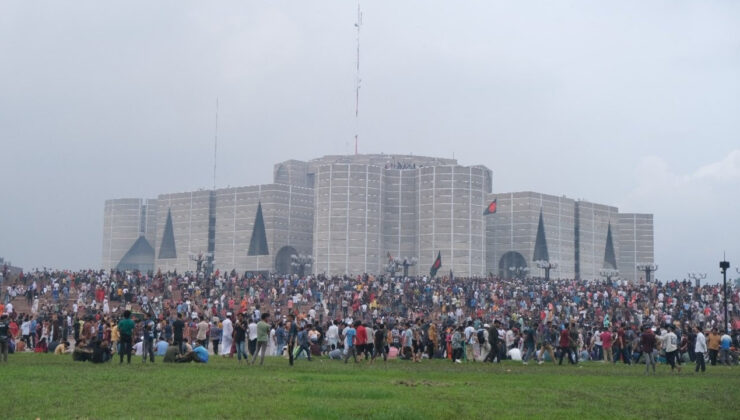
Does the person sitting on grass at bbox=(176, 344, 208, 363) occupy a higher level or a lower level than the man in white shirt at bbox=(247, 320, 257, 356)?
lower

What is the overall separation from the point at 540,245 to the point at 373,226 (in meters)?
17.3

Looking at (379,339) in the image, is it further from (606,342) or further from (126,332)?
(606,342)

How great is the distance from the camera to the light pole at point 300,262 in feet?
271

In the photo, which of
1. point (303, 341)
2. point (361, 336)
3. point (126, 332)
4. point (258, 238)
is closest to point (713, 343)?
point (361, 336)

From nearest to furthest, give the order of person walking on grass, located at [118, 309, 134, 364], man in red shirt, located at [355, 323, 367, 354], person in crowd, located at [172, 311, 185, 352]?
person walking on grass, located at [118, 309, 134, 364] < person in crowd, located at [172, 311, 185, 352] < man in red shirt, located at [355, 323, 367, 354]

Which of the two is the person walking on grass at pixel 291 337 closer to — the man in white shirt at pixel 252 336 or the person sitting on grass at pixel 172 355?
the man in white shirt at pixel 252 336

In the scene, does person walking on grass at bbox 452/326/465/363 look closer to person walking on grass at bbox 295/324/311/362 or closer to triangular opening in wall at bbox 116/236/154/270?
person walking on grass at bbox 295/324/311/362

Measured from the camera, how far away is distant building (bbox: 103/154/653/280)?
8294cm

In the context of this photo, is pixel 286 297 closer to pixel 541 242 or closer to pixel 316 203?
pixel 316 203

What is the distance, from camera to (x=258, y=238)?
89875mm

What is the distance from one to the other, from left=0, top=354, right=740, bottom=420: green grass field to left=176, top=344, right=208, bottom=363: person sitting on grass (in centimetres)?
193

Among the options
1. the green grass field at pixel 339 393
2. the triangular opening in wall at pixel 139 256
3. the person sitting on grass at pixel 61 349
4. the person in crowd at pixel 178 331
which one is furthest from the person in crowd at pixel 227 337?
the triangular opening in wall at pixel 139 256

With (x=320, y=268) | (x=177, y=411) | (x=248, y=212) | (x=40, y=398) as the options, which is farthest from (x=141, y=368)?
(x=248, y=212)

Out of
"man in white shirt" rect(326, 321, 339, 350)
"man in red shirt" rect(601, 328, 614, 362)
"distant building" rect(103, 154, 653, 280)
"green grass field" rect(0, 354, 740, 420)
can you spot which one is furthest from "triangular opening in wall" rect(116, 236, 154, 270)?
"green grass field" rect(0, 354, 740, 420)
